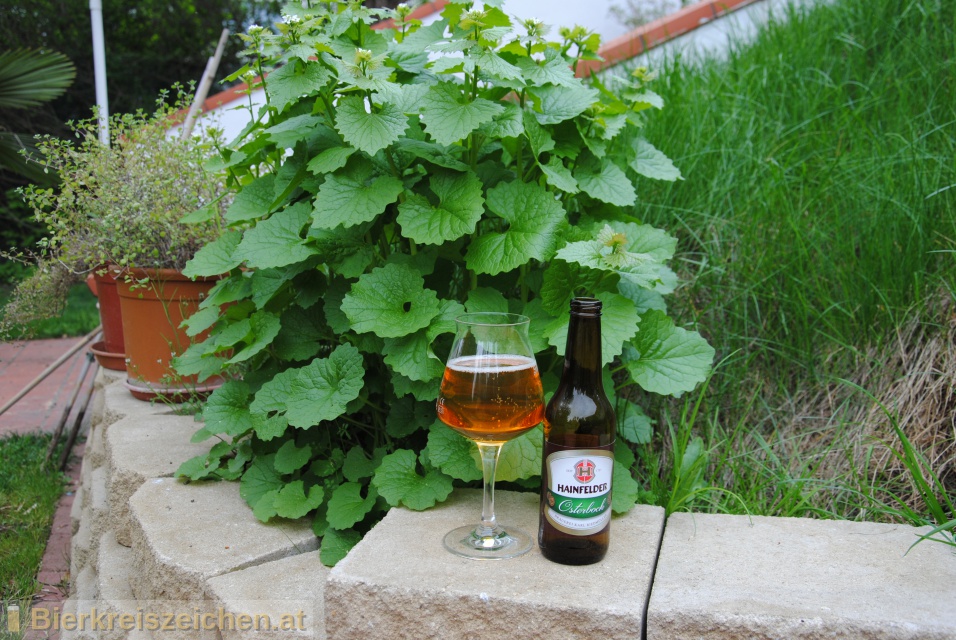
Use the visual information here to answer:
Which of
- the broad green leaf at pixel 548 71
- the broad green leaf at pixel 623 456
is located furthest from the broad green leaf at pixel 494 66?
the broad green leaf at pixel 623 456

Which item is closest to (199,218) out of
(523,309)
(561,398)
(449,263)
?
(449,263)

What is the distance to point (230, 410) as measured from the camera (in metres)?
1.98

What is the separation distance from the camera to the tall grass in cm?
203

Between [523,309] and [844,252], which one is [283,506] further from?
[844,252]

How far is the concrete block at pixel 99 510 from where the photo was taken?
242 cm

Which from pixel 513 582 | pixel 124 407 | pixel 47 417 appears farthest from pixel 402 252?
pixel 47 417

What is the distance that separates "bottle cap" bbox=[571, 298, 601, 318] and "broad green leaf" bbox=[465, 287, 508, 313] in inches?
18.0

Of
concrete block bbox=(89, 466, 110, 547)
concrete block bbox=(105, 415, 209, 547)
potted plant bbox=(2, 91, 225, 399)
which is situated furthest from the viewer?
potted plant bbox=(2, 91, 225, 399)

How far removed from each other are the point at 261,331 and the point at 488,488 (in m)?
0.75

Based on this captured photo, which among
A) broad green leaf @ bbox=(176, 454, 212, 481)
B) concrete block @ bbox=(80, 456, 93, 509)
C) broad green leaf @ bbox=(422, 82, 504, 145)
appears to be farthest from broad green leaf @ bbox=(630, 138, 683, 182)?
concrete block @ bbox=(80, 456, 93, 509)

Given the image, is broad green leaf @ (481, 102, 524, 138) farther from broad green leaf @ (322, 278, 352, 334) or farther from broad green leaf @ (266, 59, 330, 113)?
broad green leaf @ (322, 278, 352, 334)

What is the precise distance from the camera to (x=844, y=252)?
234cm

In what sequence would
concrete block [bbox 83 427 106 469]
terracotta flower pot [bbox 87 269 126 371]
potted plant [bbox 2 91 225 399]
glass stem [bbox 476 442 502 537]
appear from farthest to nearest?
terracotta flower pot [bbox 87 269 126 371], concrete block [bbox 83 427 106 469], potted plant [bbox 2 91 225 399], glass stem [bbox 476 442 502 537]

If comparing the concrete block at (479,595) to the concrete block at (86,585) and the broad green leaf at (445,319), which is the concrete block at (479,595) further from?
the concrete block at (86,585)
